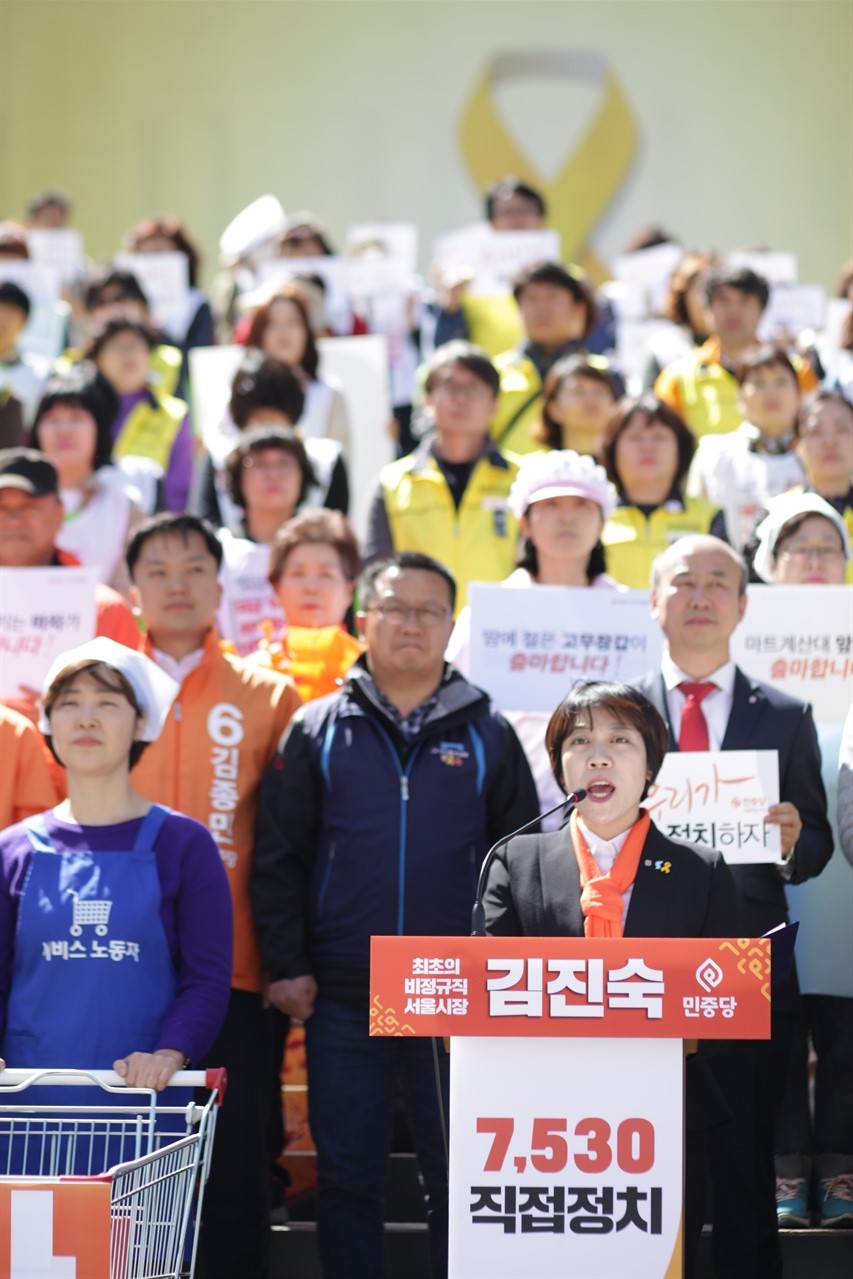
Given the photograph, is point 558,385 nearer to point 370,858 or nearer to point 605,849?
point 370,858

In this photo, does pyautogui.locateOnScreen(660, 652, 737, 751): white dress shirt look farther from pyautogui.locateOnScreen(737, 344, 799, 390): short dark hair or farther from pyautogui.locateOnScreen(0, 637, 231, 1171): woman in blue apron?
pyautogui.locateOnScreen(737, 344, 799, 390): short dark hair

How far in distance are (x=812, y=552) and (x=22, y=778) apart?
251 centimetres

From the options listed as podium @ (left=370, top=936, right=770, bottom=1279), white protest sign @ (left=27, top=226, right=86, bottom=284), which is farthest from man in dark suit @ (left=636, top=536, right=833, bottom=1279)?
white protest sign @ (left=27, top=226, right=86, bottom=284)

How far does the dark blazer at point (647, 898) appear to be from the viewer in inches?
172

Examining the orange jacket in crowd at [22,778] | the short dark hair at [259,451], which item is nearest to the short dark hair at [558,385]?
the short dark hair at [259,451]

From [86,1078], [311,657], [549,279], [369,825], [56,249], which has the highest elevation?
[56,249]

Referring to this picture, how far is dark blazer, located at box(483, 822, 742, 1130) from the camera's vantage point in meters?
4.36

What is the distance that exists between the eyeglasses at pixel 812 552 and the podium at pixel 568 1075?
267cm

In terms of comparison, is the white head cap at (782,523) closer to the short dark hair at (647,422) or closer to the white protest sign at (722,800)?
the short dark hair at (647,422)

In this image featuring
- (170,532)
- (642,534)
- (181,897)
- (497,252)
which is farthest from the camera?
(497,252)

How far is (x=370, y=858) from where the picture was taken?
17.3 ft

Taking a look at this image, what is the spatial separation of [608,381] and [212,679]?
10.4 ft

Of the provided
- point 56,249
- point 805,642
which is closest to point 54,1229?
point 805,642

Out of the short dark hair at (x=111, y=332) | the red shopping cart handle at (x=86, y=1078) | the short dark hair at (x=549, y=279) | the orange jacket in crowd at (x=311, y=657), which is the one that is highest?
the short dark hair at (x=549, y=279)
